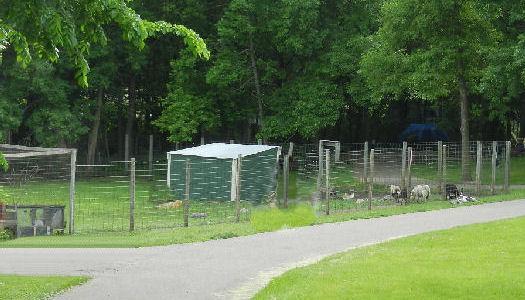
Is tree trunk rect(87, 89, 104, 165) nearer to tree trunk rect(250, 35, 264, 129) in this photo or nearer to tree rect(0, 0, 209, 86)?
tree trunk rect(250, 35, 264, 129)

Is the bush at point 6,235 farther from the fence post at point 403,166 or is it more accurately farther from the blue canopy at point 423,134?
the blue canopy at point 423,134

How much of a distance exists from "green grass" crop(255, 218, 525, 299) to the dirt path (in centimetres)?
69

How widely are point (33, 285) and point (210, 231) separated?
23.0 feet

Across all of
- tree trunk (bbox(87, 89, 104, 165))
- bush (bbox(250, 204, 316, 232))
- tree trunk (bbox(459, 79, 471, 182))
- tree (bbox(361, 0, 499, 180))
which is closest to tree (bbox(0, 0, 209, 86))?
bush (bbox(250, 204, 316, 232))

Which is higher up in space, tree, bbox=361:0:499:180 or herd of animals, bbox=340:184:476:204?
tree, bbox=361:0:499:180

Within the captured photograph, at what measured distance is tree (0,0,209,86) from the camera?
8.66 m

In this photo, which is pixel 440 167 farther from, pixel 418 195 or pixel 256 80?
pixel 256 80

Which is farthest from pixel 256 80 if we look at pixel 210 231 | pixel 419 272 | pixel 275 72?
pixel 419 272

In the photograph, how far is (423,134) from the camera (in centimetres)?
5619

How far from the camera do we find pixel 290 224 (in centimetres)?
2103

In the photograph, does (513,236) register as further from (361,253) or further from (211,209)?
(211,209)

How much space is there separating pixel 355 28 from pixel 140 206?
19334mm

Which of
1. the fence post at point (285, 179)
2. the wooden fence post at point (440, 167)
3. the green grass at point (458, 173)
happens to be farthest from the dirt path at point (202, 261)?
the green grass at point (458, 173)

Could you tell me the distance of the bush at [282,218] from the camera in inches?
803
